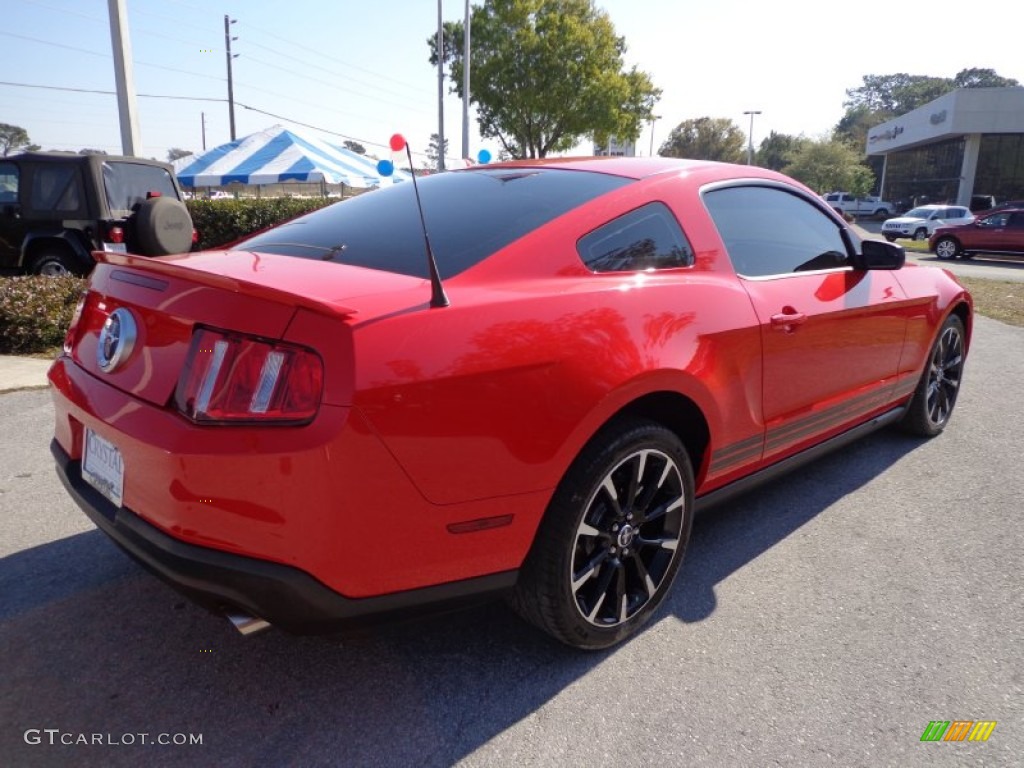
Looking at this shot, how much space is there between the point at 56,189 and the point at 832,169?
5789 centimetres

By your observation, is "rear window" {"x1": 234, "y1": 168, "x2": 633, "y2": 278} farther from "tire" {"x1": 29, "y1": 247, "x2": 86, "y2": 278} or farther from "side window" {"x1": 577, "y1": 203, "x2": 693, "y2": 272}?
"tire" {"x1": 29, "y1": 247, "x2": 86, "y2": 278}

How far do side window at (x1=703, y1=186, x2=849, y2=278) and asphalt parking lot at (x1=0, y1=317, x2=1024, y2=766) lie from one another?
47.9 inches

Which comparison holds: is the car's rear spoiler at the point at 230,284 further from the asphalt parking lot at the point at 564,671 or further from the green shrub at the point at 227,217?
the green shrub at the point at 227,217

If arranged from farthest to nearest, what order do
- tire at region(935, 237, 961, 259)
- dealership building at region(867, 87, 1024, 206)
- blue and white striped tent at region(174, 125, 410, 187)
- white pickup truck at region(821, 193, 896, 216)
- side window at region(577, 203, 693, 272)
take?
white pickup truck at region(821, 193, 896, 216)
dealership building at region(867, 87, 1024, 206)
tire at region(935, 237, 961, 259)
blue and white striped tent at region(174, 125, 410, 187)
side window at region(577, 203, 693, 272)

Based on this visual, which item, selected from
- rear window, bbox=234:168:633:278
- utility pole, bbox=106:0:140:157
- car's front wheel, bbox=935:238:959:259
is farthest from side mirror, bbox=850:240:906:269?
car's front wheel, bbox=935:238:959:259

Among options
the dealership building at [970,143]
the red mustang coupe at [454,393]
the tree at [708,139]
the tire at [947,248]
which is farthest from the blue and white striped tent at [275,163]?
the tree at [708,139]

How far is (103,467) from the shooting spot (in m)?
2.04

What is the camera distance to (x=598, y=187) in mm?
2621

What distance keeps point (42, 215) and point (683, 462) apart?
878 centimetres

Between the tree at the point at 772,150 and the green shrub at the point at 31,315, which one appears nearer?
the green shrub at the point at 31,315

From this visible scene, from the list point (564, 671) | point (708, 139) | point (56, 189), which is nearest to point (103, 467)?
point (564, 671)

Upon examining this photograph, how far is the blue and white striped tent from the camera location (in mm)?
19531

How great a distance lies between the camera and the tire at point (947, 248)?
21344mm

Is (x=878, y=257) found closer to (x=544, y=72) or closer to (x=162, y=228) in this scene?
(x=162, y=228)
